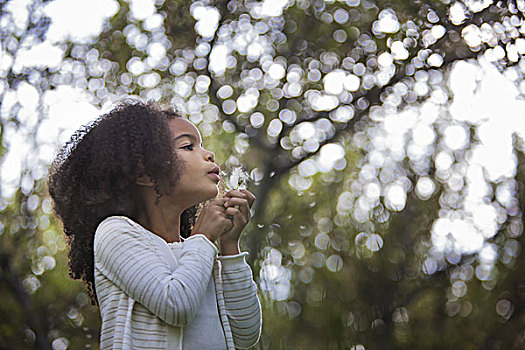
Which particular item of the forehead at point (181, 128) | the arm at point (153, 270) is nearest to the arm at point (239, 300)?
the arm at point (153, 270)

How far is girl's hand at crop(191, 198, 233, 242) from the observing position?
6.21ft

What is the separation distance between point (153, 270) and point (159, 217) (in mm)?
338

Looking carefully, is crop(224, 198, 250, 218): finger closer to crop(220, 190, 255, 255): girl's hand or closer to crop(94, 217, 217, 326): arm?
crop(220, 190, 255, 255): girl's hand

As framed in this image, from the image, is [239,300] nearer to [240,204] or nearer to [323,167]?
[240,204]

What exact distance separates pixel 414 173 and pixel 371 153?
88 centimetres

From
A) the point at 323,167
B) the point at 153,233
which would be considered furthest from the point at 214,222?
the point at 323,167

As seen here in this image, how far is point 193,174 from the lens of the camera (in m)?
1.99

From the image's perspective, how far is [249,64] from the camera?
1000 cm

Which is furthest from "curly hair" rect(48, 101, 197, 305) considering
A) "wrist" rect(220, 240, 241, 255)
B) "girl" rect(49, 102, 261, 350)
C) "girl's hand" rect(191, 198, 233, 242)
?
"wrist" rect(220, 240, 241, 255)

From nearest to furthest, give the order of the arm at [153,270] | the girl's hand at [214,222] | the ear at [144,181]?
the arm at [153,270] < the girl's hand at [214,222] < the ear at [144,181]

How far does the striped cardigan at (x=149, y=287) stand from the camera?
64.7 inches

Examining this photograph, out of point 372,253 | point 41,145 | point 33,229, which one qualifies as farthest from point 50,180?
point 372,253

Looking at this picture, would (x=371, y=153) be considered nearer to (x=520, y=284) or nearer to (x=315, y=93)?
(x=315, y=93)

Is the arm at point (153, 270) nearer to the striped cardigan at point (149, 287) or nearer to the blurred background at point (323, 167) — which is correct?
the striped cardigan at point (149, 287)
